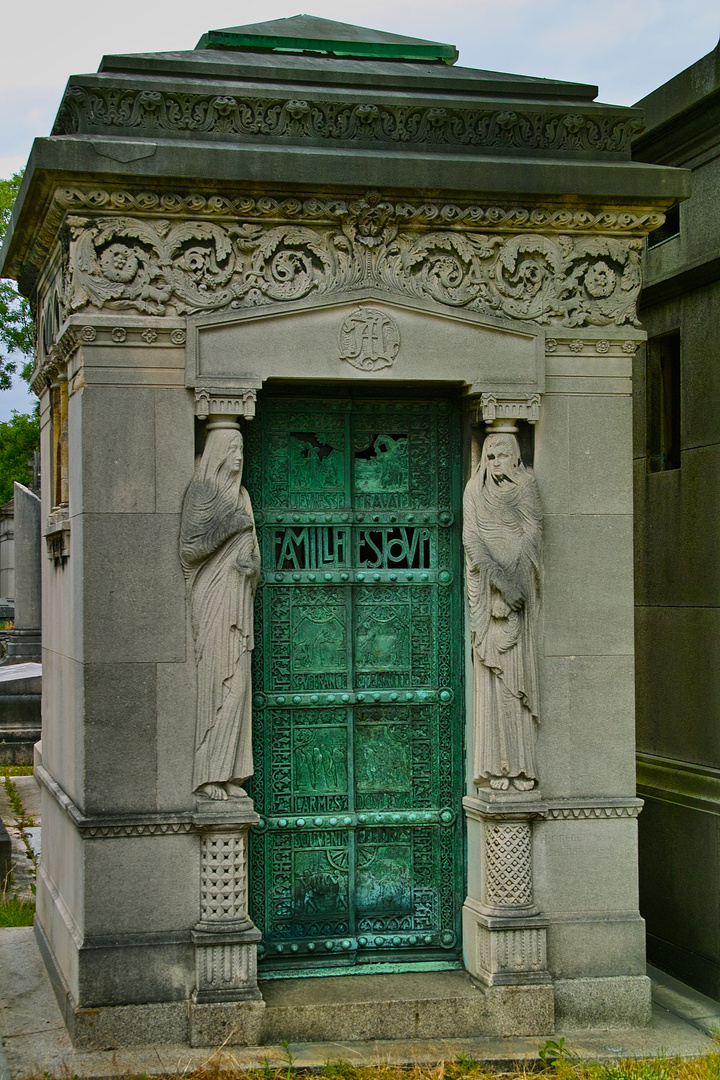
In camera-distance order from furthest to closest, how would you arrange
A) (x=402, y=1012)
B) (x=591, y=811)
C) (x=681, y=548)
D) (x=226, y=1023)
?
(x=681, y=548)
(x=591, y=811)
(x=402, y=1012)
(x=226, y=1023)

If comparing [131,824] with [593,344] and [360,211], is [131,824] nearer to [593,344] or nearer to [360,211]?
[360,211]

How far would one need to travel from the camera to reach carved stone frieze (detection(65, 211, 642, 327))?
697 centimetres

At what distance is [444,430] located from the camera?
771 cm

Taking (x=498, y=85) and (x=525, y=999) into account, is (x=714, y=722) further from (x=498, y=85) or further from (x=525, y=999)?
(x=498, y=85)

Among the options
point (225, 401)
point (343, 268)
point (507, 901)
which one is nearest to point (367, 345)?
point (343, 268)

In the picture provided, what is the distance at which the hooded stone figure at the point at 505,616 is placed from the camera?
286 inches

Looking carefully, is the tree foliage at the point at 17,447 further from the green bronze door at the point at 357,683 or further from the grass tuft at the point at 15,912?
the green bronze door at the point at 357,683

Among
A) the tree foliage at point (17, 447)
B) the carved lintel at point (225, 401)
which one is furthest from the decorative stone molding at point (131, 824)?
the tree foliage at point (17, 447)

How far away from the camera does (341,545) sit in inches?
299

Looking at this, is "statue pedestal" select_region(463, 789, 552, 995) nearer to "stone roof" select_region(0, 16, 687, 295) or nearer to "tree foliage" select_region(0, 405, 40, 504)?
"stone roof" select_region(0, 16, 687, 295)

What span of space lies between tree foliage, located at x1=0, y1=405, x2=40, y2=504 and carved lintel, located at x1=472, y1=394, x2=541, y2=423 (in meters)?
35.1

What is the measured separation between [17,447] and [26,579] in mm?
21494

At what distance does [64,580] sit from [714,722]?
171 inches

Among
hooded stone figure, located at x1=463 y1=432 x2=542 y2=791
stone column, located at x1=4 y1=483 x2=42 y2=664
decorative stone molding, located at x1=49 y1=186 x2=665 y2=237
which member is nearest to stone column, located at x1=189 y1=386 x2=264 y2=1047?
decorative stone molding, located at x1=49 y1=186 x2=665 y2=237
